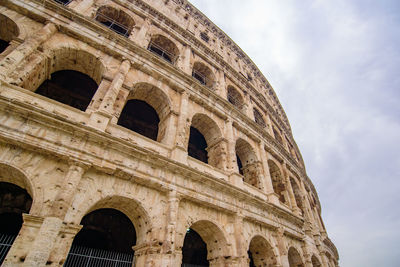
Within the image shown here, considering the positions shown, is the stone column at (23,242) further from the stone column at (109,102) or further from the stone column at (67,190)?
the stone column at (109,102)

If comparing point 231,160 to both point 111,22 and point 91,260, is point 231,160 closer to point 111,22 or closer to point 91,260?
point 91,260

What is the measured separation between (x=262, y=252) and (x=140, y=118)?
7594 millimetres

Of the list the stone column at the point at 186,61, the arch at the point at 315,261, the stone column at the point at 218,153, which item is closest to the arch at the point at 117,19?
the stone column at the point at 186,61

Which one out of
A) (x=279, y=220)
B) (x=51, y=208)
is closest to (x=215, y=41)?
(x=279, y=220)

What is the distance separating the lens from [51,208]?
12.7ft

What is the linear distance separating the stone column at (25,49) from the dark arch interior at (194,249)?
7727 mm

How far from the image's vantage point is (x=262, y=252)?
7543 millimetres

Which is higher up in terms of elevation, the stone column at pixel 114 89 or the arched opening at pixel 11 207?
the stone column at pixel 114 89

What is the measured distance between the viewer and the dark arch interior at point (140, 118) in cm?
902

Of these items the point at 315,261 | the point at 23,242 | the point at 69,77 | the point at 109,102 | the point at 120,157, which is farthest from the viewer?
the point at 315,261

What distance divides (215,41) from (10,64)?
12897 millimetres

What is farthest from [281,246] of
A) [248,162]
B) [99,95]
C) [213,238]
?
[99,95]

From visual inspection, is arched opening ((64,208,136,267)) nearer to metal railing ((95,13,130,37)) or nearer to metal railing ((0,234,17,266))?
metal railing ((0,234,17,266))

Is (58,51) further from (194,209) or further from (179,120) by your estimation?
(194,209)
